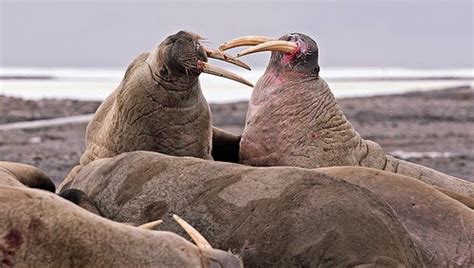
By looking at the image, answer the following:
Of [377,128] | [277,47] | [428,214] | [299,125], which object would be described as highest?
[277,47]

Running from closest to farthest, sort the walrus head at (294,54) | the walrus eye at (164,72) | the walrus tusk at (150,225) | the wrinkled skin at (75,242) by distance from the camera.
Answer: the wrinkled skin at (75,242) < the walrus tusk at (150,225) < the walrus eye at (164,72) < the walrus head at (294,54)

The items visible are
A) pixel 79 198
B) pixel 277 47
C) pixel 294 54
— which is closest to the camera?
pixel 79 198

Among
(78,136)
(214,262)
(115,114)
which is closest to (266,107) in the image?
(115,114)

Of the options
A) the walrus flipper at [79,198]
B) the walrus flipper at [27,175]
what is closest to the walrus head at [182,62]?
the walrus flipper at [27,175]

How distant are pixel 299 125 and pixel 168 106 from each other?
853mm

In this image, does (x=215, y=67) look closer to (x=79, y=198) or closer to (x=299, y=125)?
(x=299, y=125)

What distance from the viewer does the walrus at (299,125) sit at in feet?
25.3

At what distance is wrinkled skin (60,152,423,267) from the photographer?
553 centimetres

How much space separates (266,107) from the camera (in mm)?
7977

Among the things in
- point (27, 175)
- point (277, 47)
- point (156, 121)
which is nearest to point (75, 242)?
point (27, 175)

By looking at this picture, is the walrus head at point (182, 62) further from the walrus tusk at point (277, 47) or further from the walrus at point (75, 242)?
the walrus at point (75, 242)

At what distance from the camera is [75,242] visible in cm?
502

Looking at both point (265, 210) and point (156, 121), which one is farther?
point (156, 121)

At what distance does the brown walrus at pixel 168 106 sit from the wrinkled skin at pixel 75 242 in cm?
218
